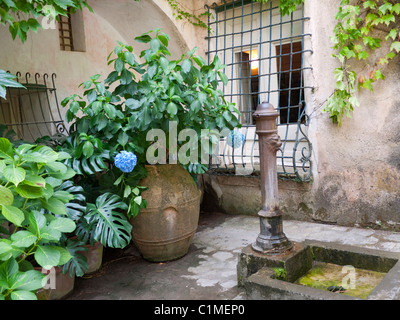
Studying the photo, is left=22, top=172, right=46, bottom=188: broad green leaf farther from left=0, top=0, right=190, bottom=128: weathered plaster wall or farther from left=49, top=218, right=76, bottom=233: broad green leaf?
left=0, top=0, right=190, bottom=128: weathered plaster wall

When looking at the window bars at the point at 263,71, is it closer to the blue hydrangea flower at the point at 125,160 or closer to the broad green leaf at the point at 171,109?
the broad green leaf at the point at 171,109

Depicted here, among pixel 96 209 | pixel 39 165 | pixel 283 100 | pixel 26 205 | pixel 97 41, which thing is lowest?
pixel 96 209

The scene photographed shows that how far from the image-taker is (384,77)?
3.41 metres

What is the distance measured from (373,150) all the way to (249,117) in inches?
61.0

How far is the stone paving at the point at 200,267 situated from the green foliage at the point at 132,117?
39 centimetres

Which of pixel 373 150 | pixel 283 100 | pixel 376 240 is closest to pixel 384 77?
pixel 373 150

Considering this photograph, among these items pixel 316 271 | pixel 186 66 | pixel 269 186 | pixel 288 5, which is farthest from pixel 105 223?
pixel 288 5

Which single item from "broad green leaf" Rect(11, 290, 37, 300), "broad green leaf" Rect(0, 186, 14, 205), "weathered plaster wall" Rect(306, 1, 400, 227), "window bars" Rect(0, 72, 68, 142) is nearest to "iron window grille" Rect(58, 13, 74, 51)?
"window bars" Rect(0, 72, 68, 142)

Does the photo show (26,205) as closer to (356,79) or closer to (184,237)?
(184,237)

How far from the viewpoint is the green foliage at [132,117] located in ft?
8.89

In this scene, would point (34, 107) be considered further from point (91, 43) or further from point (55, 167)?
point (55, 167)

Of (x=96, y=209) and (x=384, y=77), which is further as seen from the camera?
(x=384, y=77)

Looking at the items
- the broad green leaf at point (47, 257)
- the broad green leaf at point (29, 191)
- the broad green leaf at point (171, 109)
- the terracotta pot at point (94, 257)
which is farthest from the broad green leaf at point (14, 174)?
the terracotta pot at point (94, 257)

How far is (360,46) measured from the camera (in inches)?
134
